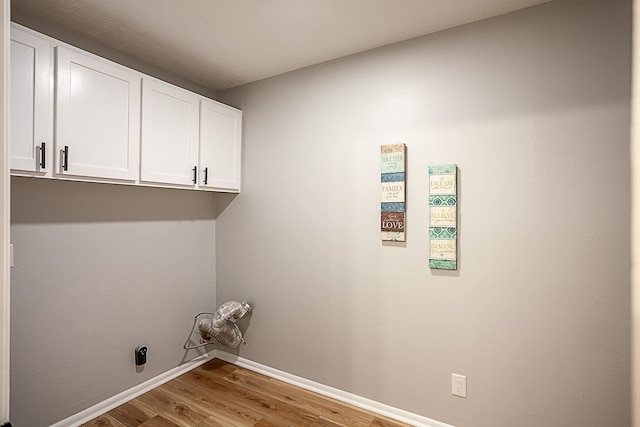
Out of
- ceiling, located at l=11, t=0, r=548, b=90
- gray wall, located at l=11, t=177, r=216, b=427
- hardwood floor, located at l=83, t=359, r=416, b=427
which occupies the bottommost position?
hardwood floor, located at l=83, t=359, r=416, b=427

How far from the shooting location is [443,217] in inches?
80.1

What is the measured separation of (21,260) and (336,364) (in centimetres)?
209

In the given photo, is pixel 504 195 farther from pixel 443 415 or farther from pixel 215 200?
pixel 215 200

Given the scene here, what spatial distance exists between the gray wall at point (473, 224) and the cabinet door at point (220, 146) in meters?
0.31

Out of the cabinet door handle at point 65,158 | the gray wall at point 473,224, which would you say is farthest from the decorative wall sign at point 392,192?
the cabinet door handle at point 65,158

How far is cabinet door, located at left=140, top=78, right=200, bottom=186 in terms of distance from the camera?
7.25 ft

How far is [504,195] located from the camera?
6.21 feet

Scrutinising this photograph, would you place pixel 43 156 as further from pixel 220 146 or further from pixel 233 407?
pixel 233 407

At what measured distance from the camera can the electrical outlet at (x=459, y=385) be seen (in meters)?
1.99

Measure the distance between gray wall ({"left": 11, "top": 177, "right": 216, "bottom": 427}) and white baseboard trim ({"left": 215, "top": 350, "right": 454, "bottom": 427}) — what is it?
1.58 feet

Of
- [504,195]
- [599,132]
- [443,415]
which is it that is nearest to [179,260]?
[443,415]

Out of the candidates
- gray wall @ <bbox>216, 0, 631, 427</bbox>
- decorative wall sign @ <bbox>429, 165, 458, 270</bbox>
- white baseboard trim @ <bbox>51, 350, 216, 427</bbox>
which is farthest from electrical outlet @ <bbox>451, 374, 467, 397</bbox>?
white baseboard trim @ <bbox>51, 350, 216, 427</bbox>

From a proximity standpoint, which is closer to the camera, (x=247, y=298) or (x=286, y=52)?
(x=286, y=52)

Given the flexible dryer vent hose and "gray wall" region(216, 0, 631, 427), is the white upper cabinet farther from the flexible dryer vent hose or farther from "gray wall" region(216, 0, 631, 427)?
the flexible dryer vent hose
